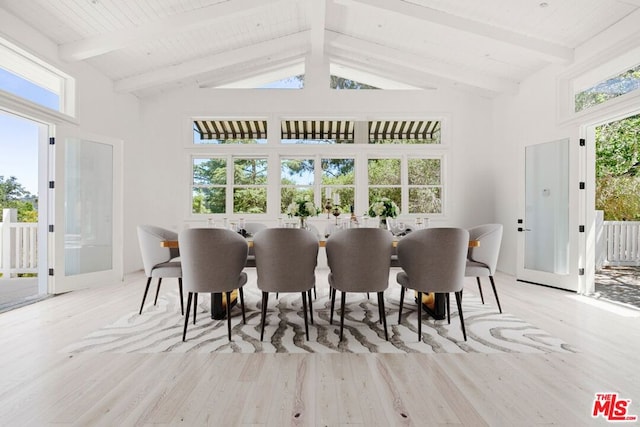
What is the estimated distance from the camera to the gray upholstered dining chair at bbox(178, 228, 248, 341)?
282 centimetres

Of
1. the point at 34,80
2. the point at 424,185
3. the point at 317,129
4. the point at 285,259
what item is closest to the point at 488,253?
the point at 285,259

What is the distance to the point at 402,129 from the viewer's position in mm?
6684

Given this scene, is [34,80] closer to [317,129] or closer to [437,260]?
[317,129]

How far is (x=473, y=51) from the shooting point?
530 cm

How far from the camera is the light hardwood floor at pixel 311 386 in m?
1.80

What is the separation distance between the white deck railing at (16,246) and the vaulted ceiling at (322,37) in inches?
113

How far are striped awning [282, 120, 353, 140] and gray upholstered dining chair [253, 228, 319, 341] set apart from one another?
13.5 ft

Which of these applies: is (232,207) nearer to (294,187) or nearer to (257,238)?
(294,187)

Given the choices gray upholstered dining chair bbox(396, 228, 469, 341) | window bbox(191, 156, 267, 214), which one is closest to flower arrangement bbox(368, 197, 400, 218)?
gray upholstered dining chair bbox(396, 228, 469, 341)

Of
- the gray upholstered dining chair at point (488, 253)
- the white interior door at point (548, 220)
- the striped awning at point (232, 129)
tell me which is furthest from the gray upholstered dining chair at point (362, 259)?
the striped awning at point (232, 129)
